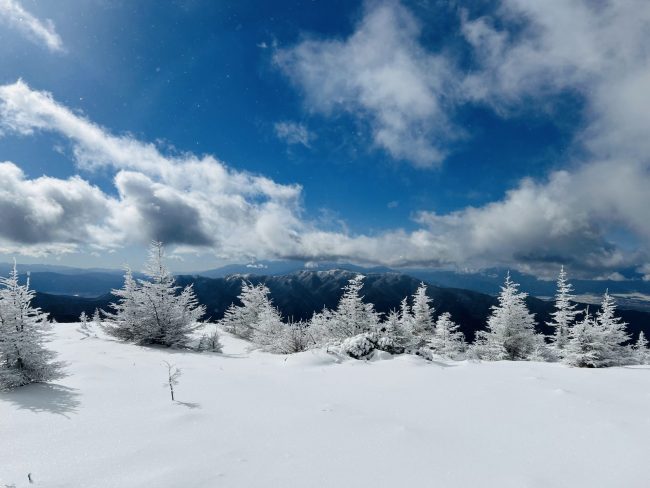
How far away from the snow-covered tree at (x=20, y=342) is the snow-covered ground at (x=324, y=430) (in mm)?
462

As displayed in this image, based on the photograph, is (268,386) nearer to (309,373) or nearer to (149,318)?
(309,373)

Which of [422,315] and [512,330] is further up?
[512,330]

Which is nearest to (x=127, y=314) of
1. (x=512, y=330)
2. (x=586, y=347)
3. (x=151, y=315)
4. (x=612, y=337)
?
(x=151, y=315)

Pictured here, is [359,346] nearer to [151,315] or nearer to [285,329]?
[285,329]

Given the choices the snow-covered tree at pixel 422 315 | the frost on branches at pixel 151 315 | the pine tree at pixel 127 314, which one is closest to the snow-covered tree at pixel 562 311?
the snow-covered tree at pixel 422 315

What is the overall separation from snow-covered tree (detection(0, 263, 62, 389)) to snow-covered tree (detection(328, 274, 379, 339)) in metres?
19.4

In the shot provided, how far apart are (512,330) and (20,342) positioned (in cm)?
3205

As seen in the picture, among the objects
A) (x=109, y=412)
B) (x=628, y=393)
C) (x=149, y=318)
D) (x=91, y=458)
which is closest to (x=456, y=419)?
(x=628, y=393)

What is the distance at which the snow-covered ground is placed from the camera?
4359 millimetres

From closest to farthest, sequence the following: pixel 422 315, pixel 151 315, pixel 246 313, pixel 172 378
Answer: pixel 172 378, pixel 151 315, pixel 246 313, pixel 422 315

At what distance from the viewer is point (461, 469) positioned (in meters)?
4.65

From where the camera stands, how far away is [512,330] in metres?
28.0

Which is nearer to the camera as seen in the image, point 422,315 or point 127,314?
point 127,314

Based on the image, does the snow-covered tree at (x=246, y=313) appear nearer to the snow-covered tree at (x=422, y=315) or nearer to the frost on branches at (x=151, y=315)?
the frost on branches at (x=151, y=315)
